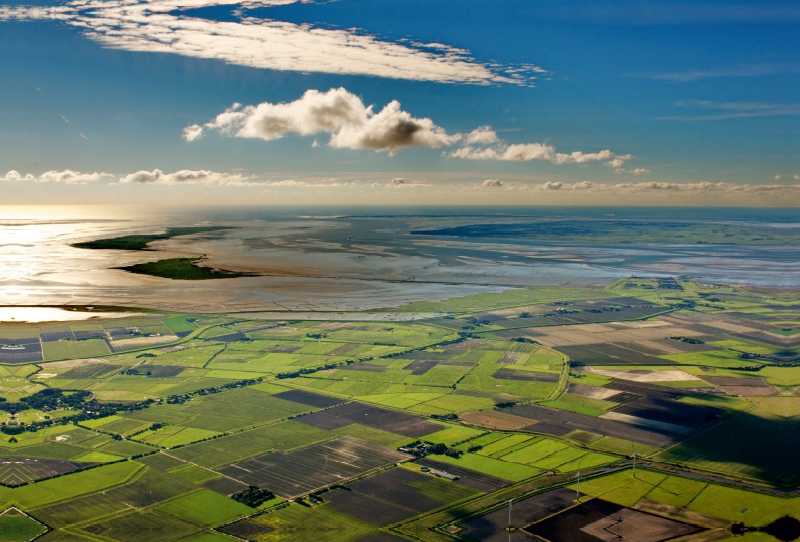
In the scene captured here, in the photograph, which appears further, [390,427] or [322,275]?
[322,275]

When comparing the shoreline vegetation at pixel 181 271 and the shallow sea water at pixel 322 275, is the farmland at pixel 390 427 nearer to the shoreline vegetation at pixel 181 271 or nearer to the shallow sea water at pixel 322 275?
the shallow sea water at pixel 322 275

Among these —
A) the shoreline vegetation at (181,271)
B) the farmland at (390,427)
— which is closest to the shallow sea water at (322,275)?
the shoreline vegetation at (181,271)

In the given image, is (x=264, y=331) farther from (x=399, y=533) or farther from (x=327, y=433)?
(x=399, y=533)

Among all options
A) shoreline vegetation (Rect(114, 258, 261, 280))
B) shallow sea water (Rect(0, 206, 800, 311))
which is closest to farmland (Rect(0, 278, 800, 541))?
shallow sea water (Rect(0, 206, 800, 311))

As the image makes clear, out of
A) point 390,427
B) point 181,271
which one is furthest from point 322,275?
point 390,427

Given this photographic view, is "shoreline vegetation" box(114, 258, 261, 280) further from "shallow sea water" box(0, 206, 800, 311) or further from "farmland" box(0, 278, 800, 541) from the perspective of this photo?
"farmland" box(0, 278, 800, 541)

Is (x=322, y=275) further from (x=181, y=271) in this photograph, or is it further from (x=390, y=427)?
(x=390, y=427)

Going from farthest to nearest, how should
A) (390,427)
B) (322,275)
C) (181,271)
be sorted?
1. (181,271)
2. (322,275)
3. (390,427)

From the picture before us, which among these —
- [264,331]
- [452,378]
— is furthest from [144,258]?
[452,378]

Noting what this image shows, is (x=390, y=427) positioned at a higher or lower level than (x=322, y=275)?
lower
